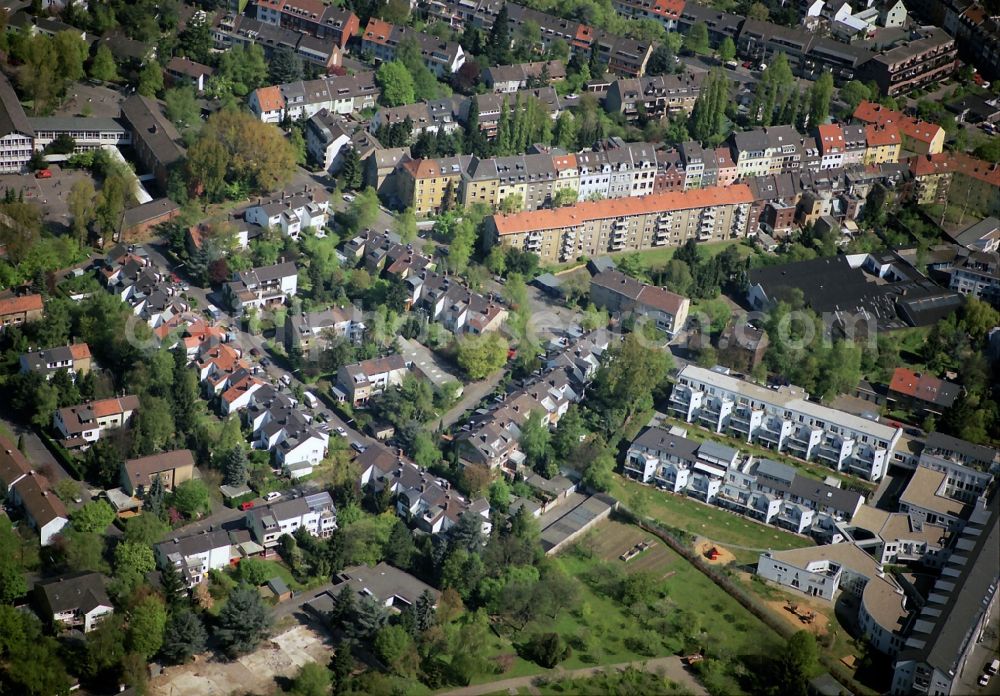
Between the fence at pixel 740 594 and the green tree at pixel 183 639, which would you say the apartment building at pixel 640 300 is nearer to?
the fence at pixel 740 594

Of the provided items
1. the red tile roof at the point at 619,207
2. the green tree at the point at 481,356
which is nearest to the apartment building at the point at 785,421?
the green tree at the point at 481,356

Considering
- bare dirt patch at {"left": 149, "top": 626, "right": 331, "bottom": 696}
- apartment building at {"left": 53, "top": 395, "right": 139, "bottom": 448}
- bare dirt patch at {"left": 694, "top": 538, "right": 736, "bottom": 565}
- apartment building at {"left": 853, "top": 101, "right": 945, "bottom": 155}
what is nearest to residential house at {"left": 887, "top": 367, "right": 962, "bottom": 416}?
bare dirt patch at {"left": 694, "top": 538, "right": 736, "bottom": 565}

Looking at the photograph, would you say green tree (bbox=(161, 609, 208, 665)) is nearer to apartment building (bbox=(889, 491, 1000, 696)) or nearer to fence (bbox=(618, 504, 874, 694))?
fence (bbox=(618, 504, 874, 694))

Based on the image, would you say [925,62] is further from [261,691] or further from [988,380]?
[261,691]

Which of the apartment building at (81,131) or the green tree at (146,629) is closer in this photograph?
the green tree at (146,629)

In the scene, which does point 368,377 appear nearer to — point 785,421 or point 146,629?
point 146,629
